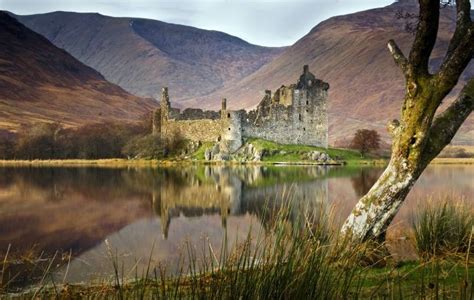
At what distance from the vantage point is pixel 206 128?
6072 cm

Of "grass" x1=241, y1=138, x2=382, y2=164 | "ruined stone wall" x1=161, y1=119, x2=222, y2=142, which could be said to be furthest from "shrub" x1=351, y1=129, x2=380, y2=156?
"ruined stone wall" x1=161, y1=119, x2=222, y2=142

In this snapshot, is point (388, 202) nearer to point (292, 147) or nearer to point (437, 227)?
point (437, 227)

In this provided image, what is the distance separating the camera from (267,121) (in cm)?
6138

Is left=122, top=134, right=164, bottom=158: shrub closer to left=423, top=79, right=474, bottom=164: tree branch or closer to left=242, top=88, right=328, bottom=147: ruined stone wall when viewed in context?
left=242, top=88, right=328, bottom=147: ruined stone wall

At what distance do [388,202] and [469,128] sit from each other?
14886 cm

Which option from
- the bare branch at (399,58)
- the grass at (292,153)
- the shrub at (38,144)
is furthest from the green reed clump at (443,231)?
the shrub at (38,144)

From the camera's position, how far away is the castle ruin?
195 feet

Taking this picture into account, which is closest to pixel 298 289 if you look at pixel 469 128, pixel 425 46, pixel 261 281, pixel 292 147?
pixel 261 281

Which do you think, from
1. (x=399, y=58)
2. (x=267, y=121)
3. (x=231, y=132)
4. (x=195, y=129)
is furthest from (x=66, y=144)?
(x=399, y=58)

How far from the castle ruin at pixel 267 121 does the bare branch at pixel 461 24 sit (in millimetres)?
49159

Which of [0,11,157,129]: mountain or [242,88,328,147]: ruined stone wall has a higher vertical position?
[0,11,157,129]: mountain

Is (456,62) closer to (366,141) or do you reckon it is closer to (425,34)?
(425,34)

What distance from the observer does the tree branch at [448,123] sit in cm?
905

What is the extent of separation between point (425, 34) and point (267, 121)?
52.3 metres
